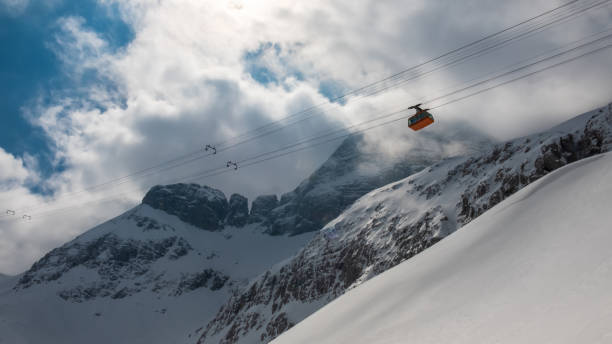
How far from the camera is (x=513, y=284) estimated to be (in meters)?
14.5

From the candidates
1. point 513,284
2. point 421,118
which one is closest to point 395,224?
point 421,118

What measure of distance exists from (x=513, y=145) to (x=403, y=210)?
3183cm

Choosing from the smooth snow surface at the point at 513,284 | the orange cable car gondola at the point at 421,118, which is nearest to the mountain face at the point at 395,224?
the orange cable car gondola at the point at 421,118

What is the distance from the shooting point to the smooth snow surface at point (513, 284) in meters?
11.3

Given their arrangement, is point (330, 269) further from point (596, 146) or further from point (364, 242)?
point (596, 146)

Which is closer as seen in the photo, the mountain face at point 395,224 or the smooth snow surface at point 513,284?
the smooth snow surface at point 513,284

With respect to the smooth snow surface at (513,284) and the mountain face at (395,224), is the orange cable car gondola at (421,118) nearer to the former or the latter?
the smooth snow surface at (513,284)

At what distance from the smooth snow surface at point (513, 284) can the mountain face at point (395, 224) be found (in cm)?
5679

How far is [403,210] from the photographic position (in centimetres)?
11344

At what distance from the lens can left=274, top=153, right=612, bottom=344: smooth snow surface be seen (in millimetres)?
11305

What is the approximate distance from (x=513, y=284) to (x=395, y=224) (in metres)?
97.7

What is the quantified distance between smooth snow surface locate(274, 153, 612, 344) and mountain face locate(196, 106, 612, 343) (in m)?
56.8

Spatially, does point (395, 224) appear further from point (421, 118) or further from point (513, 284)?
point (513, 284)

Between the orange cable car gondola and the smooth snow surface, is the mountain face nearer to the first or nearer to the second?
the orange cable car gondola
